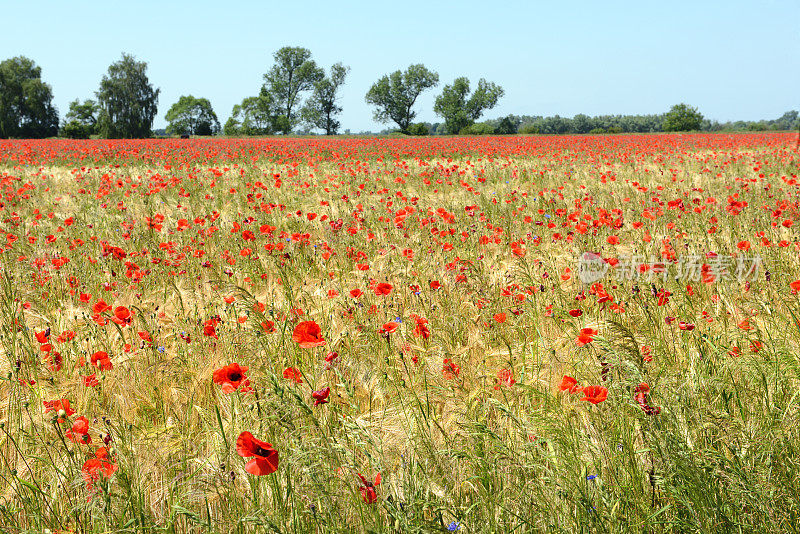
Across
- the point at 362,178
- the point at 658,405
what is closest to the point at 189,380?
the point at 658,405

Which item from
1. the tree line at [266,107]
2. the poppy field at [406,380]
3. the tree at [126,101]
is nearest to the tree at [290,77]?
the tree line at [266,107]

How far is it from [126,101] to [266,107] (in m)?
26.3

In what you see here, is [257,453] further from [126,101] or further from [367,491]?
[126,101]

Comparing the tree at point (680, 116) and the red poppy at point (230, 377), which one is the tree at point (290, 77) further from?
the red poppy at point (230, 377)

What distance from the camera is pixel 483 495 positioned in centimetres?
162

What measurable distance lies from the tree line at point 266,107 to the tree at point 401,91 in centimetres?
15

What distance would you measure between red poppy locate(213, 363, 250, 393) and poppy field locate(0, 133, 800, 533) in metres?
0.01

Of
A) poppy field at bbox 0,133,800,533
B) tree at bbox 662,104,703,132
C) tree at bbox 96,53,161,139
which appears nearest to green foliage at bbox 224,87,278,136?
tree at bbox 96,53,161,139

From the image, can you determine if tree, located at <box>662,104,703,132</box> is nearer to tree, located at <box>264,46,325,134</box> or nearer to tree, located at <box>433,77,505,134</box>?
tree, located at <box>433,77,505,134</box>

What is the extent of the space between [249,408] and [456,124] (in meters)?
73.3

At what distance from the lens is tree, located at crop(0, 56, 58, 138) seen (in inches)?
2162

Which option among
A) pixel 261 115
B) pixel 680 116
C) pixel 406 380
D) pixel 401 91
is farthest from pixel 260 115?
pixel 406 380

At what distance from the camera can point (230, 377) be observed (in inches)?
67.0

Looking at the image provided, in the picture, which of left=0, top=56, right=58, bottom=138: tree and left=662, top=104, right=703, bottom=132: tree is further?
left=662, top=104, right=703, bottom=132: tree
